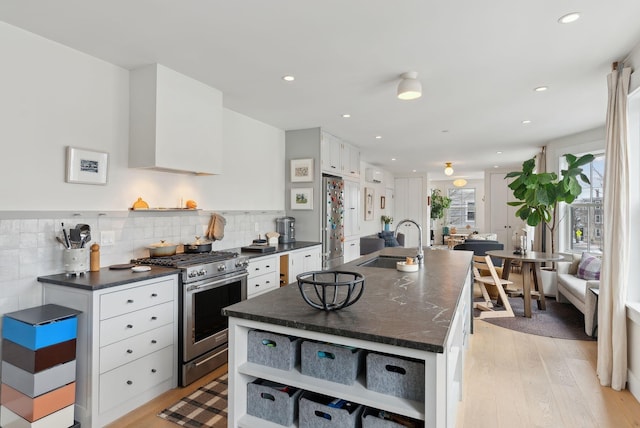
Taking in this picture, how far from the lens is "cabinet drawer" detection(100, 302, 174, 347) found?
2.20 m

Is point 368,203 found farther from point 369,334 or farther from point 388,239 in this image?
point 369,334

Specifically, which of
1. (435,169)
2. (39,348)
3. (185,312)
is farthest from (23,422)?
(435,169)

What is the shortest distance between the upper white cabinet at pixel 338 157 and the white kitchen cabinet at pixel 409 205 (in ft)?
16.3

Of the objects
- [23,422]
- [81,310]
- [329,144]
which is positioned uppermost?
[329,144]

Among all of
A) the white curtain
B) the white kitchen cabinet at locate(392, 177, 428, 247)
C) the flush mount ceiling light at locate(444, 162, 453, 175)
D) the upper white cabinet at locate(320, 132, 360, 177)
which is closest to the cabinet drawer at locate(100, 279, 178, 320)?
the upper white cabinet at locate(320, 132, 360, 177)

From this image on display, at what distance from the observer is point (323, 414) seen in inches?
53.4

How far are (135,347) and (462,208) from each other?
40.5 feet

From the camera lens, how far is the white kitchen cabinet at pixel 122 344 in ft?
7.02

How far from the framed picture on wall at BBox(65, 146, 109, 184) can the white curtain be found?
3809 millimetres

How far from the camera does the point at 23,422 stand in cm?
200

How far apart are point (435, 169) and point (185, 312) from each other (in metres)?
8.45

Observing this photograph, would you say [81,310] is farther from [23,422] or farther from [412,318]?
[412,318]

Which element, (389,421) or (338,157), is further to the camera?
(338,157)

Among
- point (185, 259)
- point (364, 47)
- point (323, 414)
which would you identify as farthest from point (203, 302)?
point (364, 47)
